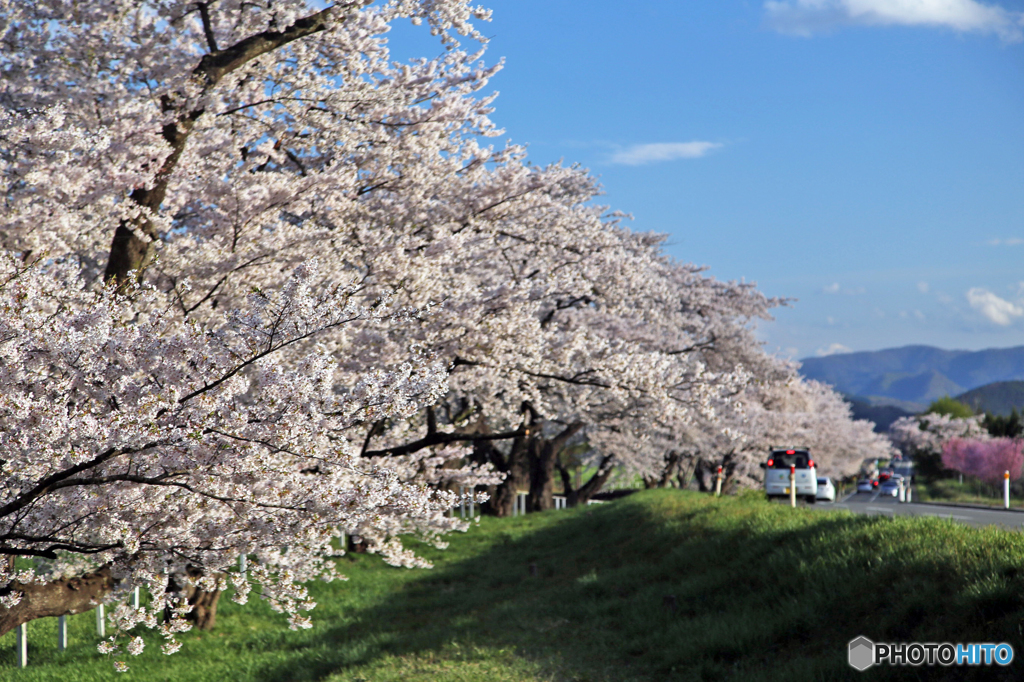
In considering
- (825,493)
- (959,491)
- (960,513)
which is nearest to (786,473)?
(960,513)

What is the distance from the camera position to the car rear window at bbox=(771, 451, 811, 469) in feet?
78.3

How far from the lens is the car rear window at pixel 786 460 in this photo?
78.3 ft

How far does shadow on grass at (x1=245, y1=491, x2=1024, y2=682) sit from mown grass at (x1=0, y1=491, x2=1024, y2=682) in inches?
0.8

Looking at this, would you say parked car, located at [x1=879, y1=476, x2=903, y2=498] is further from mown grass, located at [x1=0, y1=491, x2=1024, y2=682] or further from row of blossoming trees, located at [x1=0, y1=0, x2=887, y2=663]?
mown grass, located at [x1=0, y1=491, x2=1024, y2=682]

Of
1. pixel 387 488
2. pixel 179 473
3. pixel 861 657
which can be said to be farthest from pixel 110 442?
pixel 861 657

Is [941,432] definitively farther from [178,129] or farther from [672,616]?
[178,129]

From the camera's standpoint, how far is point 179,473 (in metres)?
4.75

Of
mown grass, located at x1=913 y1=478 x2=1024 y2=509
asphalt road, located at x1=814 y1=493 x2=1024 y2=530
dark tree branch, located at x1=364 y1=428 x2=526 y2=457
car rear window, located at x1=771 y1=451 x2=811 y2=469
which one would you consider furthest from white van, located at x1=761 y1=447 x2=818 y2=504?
mown grass, located at x1=913 y1=478 x2=1024 y2=509

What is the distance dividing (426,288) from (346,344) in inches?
58.0

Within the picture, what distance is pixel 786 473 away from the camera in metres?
23.8

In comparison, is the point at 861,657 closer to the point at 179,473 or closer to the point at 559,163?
the point at 179,473

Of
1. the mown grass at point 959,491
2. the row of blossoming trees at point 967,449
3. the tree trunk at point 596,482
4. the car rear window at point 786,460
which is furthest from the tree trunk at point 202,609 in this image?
the mown grass at point 959,491

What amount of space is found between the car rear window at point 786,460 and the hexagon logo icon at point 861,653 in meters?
18.1

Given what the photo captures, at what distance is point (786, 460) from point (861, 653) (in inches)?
740
